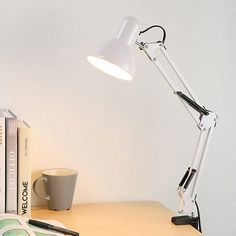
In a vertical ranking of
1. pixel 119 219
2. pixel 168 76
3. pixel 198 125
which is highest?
pixel 168 76

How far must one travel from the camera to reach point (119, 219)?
1.16 m

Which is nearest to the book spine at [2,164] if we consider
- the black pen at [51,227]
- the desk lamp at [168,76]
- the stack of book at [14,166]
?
the stack of book at [14,166]

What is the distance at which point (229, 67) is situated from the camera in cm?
142

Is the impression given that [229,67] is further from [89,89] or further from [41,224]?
[41,224]

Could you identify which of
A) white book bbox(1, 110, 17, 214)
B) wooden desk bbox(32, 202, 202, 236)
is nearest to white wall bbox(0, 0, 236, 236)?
wooden desk bbox(32, 202, 202, 236)

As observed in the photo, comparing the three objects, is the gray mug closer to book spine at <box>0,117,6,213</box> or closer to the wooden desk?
the wooden desk

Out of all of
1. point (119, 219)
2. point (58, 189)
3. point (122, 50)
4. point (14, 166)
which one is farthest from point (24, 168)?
point (122, 50)

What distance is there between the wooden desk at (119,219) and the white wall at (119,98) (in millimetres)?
79

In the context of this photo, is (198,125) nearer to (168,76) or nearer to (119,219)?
(168,76)

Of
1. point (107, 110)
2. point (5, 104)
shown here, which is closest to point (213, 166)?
point (107, 110)

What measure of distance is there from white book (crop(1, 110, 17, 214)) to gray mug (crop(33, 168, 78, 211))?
0.40ft

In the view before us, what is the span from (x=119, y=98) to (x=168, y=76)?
26cm

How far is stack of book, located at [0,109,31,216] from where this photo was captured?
41.4 inches

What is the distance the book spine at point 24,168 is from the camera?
1074 millimetres
